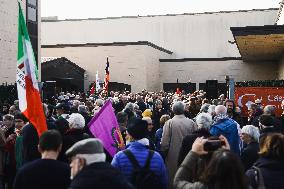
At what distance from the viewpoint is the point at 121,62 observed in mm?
44594

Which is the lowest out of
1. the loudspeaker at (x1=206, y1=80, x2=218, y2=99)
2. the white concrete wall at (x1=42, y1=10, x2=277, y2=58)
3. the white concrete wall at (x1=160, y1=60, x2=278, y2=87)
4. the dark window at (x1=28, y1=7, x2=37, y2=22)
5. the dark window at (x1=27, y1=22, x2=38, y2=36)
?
the loudspeaker at (x1=206, y1=80, x2=218, y2=99)

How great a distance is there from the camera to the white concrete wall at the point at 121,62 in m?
43.8

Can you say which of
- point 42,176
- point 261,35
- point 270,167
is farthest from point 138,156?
point 261,35

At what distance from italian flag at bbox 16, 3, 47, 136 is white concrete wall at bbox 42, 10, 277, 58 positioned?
51447 millimetres

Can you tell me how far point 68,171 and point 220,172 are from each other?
1.89m

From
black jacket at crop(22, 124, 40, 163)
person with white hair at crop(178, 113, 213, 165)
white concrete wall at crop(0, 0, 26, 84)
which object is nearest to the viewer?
person with white hair at crop(178, 113, 213, 165)

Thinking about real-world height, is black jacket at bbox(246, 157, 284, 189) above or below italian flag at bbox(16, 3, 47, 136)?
below

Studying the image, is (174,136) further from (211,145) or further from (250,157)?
(211,145)

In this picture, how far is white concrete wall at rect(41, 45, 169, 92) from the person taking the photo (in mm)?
43750

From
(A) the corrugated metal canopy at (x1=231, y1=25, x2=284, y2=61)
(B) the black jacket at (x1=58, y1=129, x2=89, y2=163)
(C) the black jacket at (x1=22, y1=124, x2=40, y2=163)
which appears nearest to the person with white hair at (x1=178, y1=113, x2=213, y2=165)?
(B) the black jacket at (x1=58, y1=129, x2=89, y2=163)

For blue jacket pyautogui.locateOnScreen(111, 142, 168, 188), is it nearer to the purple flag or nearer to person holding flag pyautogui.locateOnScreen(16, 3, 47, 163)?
person holding flag pyautogui.locateOnScreen(16, 3, 47, 163)

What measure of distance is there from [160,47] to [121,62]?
23.6 feet

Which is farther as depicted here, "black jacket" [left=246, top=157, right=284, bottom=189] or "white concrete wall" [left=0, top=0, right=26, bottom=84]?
"white concrete wall" [left=0, top=0, right=26, bottom=84]

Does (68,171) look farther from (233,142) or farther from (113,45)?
(113,45)
